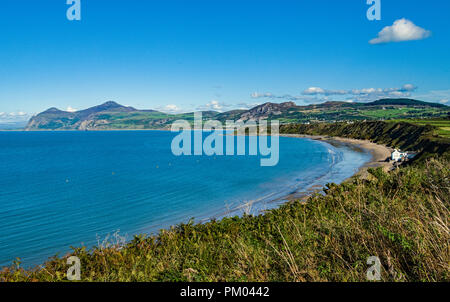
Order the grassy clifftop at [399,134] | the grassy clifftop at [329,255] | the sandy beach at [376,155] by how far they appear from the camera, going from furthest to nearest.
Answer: the grassy clifftop at [399,134] < the sandy beach at [376,155] < the grassy clifftop at [329,255]

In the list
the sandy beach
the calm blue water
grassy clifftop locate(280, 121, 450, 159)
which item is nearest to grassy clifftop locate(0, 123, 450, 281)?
the calm blue water

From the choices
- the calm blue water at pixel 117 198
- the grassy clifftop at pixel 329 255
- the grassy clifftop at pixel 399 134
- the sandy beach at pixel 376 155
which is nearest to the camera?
the grassy clifftop at pixel 329 255

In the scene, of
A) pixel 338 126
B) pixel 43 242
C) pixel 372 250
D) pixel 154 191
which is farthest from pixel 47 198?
pixel 338 126

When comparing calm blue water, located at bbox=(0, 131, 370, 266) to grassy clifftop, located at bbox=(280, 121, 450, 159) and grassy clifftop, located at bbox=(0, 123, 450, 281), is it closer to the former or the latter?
grassy clifftop, located at bbox=(0, 123, 450, 281)

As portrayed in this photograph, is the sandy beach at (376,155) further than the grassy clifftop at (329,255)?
Yes

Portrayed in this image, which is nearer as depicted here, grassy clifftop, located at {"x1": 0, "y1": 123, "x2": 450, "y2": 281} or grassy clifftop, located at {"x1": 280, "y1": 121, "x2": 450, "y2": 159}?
grassy clifftop, located at {"x1": 0, "y1": 123, "x2": 450, "y2": 281}

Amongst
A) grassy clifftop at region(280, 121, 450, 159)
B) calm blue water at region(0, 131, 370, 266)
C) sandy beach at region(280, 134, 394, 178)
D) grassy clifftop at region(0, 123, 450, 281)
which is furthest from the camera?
grassy clifftop at region(280, 121, 450, 159)

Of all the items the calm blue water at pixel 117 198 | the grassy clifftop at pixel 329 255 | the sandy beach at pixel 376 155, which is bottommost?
the calm blue water at pixel 117 198

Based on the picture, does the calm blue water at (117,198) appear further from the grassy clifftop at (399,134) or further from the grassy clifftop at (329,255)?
the grassy clifftop at (399,134)

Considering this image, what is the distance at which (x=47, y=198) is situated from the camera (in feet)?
133

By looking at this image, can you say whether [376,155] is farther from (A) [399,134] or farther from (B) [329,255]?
(B) [329,255]

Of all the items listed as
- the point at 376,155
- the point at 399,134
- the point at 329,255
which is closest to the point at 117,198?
the point at 329,255

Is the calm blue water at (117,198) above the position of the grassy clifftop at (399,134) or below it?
below

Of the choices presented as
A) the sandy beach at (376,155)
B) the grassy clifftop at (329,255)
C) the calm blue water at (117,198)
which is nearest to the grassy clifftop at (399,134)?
the sandy beach at (376,155)
